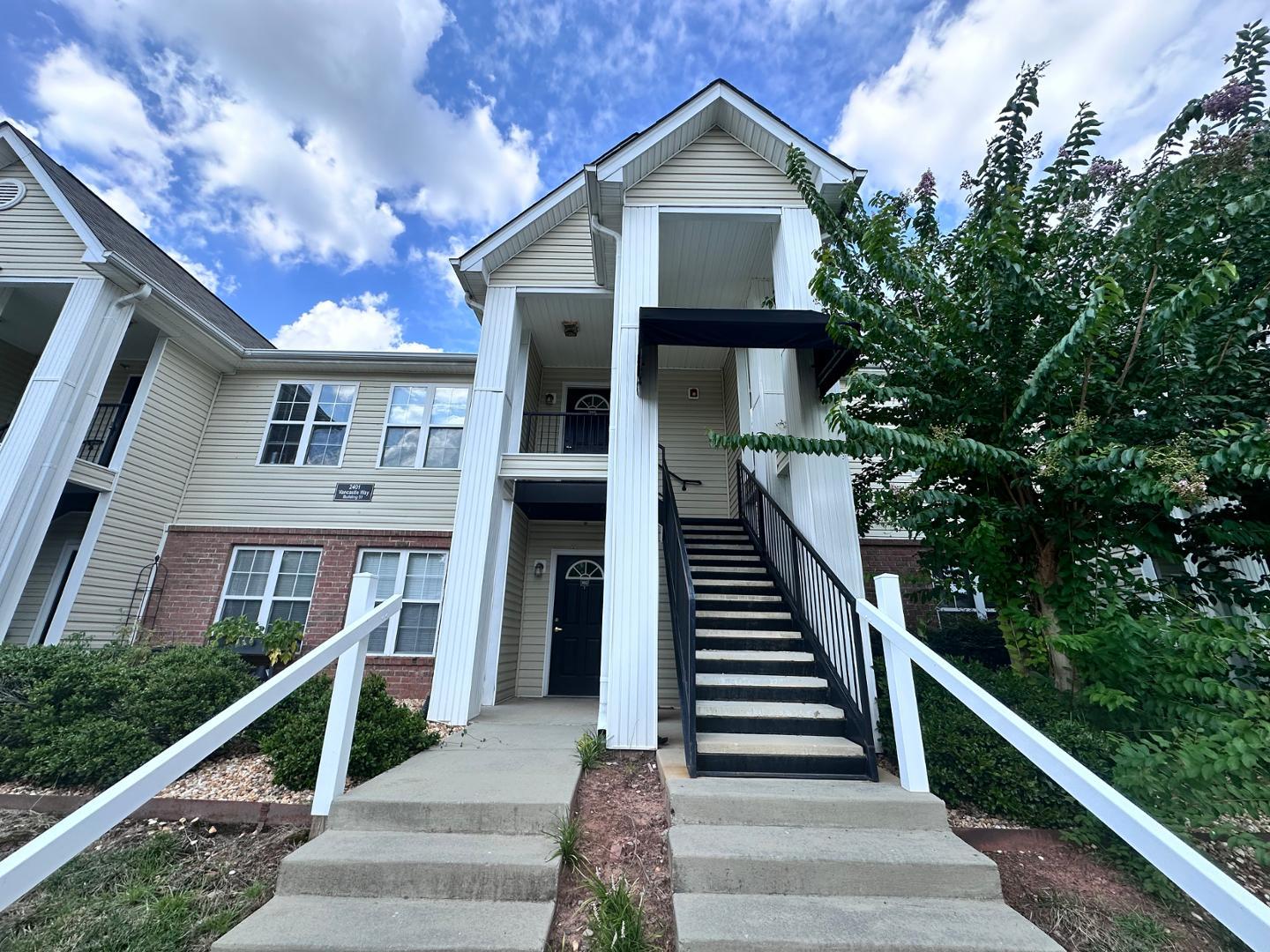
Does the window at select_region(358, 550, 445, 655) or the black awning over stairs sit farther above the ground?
the black awning over stairs

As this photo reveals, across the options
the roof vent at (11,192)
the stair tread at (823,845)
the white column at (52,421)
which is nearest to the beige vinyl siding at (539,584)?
the stair tread at (823,845)

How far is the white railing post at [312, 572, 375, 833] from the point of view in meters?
2.92

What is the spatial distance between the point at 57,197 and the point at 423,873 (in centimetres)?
1146

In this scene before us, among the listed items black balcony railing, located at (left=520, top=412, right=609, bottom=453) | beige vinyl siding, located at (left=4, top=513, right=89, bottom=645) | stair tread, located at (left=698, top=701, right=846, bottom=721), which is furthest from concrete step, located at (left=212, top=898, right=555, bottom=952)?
beige vinyl siding, located at (left=4, top=513, right=89, bottom=645)

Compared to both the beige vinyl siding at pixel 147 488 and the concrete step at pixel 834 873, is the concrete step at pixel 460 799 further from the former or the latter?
the beige vinyl siding at pixel 147 488

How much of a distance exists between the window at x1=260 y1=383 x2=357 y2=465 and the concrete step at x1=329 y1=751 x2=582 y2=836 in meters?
7.15

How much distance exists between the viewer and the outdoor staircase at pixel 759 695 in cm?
347

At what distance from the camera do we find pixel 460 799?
290 centimetres

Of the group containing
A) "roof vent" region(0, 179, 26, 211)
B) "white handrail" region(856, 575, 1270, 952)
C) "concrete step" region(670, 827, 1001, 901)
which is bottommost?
"concrete step" region(670, 827, 1001, 901)

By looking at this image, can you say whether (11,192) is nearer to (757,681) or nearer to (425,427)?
(425,427)

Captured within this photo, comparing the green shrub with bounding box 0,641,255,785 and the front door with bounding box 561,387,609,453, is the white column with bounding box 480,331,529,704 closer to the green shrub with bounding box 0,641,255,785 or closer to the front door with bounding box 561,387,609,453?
the front door with bounding box 561,387,609,453

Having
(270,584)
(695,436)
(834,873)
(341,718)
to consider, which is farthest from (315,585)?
(834,873)

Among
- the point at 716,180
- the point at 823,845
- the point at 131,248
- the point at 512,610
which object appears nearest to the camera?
the point at 823,845

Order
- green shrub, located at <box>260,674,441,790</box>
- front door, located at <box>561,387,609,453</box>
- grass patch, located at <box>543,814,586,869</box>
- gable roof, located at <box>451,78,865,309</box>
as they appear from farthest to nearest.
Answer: front door, located at <box>561,387,609,453</box>
gable roof, located at <box>451,78,865,309</box>
green shrub, located at <box>260,674,441,790</box>
grass patch, located at <box>543,814,586,869</box>
